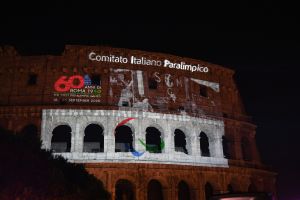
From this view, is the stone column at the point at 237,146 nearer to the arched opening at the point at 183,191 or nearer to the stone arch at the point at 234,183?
the stone arch at the point at 234,183

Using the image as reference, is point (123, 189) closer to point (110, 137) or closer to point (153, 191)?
point (153, 191)

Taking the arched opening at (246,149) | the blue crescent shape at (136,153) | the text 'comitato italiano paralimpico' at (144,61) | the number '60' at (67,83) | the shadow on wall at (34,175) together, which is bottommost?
the shadow on wall at (34,175)

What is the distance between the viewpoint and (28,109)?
25.0 meters

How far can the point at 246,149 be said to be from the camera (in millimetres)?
30750

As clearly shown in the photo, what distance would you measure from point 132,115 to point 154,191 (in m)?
5.76

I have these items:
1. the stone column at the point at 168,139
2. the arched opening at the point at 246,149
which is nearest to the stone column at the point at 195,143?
the stone column at the point at 168,139

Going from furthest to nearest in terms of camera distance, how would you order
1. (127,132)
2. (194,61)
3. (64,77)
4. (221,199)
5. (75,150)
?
(127,132)
(194,61)
(64,77)
(75,150)
(221,199)

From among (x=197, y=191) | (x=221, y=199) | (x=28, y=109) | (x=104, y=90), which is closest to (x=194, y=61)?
(x=104, y=90)

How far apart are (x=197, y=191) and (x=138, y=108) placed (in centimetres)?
718

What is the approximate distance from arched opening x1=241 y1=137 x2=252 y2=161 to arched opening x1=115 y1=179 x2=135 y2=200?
10.8m

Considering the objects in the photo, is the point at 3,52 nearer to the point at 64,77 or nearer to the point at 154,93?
the point at 64,77

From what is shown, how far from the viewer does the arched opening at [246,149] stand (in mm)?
30500

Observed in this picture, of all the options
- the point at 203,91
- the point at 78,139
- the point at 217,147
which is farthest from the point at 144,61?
the point at 217,147

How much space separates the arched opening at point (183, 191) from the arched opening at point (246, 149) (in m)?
6.47
